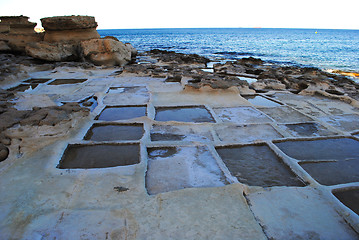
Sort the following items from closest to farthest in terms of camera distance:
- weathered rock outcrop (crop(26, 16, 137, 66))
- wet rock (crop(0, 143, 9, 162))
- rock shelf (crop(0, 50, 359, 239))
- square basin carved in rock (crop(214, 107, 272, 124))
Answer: rock shelf (crop(0, 50, 359, 239))
wet rock (crop(0, 143, 9, 162))
square basin carved in rock (crop(214, 107, 272, 124))
weathered rock outcrop (crop(26, 16, 137, 66))

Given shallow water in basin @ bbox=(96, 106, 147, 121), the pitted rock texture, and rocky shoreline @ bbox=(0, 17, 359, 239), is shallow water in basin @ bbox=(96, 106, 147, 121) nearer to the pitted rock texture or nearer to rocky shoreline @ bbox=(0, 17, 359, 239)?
rocky shoreline @ bbox=(0, 17, 359, 239)

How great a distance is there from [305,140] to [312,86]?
12.7 feet

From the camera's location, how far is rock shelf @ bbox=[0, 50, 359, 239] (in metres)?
1.87

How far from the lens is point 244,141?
340 cm

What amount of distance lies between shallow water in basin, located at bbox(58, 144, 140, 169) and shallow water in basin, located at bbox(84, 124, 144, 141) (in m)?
0.28

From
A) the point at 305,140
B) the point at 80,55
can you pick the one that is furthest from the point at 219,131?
the point at 80,55

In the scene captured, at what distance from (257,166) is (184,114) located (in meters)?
2.07

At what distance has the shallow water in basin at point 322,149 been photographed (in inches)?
121

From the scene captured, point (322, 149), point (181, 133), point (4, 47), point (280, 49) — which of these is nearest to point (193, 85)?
point (181, 133)

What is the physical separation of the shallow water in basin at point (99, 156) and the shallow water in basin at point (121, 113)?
3.90 ft

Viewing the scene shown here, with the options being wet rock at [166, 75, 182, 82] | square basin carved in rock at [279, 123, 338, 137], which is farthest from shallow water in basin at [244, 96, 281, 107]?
wet rock at [166, 75, 182, 82]

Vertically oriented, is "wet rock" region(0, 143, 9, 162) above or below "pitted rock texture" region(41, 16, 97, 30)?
below

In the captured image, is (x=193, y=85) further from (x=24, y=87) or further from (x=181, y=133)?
(x=24, y=87)

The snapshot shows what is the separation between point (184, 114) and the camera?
15.1 ft
